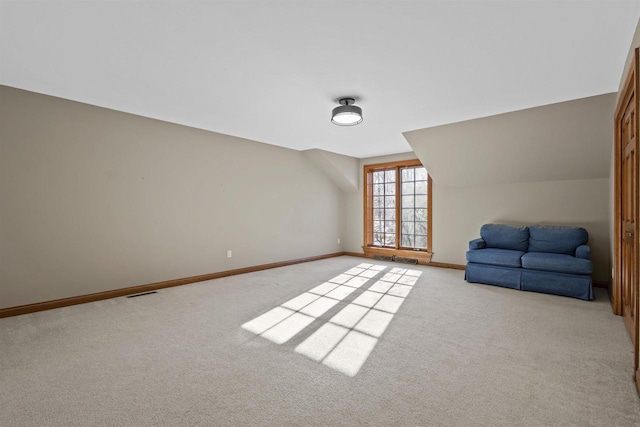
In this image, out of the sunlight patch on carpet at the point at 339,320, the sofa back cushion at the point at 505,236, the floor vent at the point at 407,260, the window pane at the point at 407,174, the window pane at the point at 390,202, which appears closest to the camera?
the sunlight patch on carpet at the point at 339,320

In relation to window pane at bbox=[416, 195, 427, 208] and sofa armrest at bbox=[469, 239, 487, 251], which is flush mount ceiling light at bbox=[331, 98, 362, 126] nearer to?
sofa armrest at bbox=[469, 239, 487, 251]

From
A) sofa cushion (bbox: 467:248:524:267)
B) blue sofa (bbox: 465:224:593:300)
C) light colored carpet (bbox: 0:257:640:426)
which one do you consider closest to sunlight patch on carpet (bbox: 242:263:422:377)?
light colored carpet (bbox: 0:257:640:426)

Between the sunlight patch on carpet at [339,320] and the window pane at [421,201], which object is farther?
the window pane at [421,201]

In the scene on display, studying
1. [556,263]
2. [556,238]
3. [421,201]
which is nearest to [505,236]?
[556,238]

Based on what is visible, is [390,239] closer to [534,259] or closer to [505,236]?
[505,236]

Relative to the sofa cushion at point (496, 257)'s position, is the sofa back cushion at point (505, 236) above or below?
above

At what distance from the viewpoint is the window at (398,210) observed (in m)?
6.34

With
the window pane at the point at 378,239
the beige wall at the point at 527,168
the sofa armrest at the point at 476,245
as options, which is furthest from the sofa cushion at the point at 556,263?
the window pane at the point at 378,239

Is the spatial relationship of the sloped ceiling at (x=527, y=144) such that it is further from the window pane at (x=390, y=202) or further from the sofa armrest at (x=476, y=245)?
the window pane at (x=390, y=202)

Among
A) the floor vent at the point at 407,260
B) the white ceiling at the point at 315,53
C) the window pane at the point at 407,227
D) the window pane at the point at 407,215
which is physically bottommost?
the floor vent at the point at 407,260

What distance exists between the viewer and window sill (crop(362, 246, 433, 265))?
6152 mm

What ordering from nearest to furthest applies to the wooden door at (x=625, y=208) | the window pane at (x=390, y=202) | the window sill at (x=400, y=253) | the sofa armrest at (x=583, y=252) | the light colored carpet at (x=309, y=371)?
the light colored carpet at (x=309, y=371), the wooden door at (x=625, y=208), the sofa armrest at (x=583, y=252), the window sill at (x=400, y=253), the window pane at (x=390, y=202)

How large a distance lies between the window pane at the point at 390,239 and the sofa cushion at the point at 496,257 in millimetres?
2270

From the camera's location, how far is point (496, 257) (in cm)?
440
